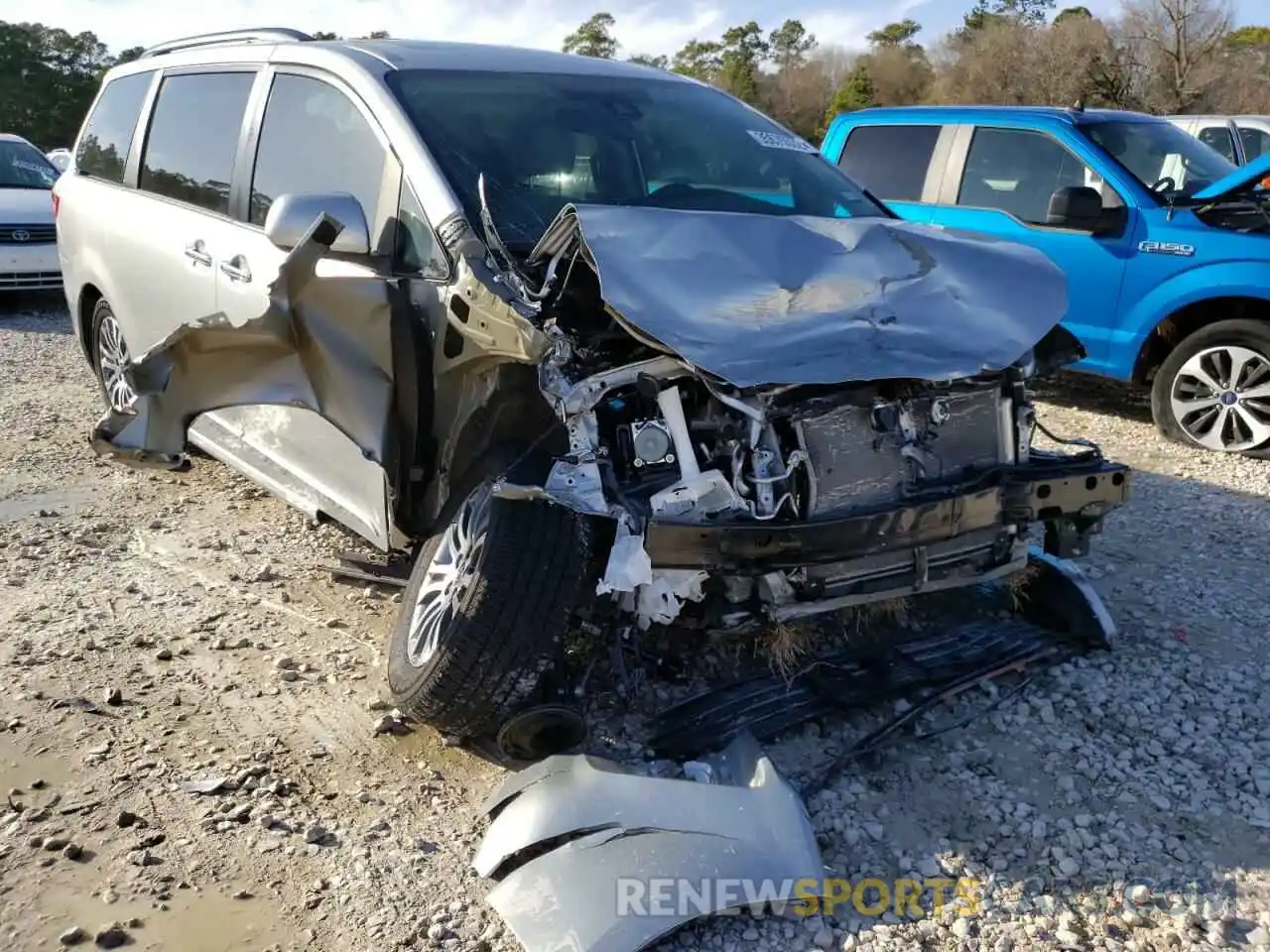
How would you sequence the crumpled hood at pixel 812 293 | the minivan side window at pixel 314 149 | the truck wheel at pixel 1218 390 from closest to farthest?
1. the crumpled hood at pixel 812 293
2. the minivan side window at pixel 314 149
3. the truck wheel at pixel 1218 390

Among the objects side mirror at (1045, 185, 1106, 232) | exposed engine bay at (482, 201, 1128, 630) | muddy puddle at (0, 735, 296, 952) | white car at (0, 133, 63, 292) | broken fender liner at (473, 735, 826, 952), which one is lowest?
white car at (0, 133, 63, 292)

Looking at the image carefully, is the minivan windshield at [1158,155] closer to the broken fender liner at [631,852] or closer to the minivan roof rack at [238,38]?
the minivan roof rack at [238,38]

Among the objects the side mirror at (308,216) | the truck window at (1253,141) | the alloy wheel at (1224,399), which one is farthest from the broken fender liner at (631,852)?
the truck window at (1253,141)

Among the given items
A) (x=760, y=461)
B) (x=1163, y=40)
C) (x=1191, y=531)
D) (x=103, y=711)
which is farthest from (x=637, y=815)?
(x=1163, y=40)


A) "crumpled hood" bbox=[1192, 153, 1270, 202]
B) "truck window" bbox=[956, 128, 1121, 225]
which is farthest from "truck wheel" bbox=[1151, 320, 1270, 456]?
"truck window" bbox=[956, 128, 1121, 225]

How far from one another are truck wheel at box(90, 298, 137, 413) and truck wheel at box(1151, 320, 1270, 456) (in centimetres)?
576

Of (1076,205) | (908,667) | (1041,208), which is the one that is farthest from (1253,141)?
(908,667)

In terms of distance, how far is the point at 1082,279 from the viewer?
6.50m

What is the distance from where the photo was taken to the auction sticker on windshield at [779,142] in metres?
4.18

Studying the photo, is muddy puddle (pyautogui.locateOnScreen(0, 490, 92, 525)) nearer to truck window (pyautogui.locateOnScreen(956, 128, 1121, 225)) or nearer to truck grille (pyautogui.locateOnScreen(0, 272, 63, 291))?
truck window (pyautogui.locateOnScreen(956, 128, 1121, 225))

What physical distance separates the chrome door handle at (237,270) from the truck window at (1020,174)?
5.03 metres

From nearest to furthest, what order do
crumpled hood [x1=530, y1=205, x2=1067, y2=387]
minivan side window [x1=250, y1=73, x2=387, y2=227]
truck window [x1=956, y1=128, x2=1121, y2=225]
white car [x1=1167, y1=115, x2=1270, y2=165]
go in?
crumpled hood [x1=530, y1=205, x2=1067, y2=387] → minivan side window [x1=250, y1=73, x2=387, y2=227] → truck window [x1=956, y1=128, x2=1121, y2=225] → white car [x1=1167, y1=115, x2=1270, y2=165]

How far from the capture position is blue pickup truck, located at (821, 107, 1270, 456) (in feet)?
19.4

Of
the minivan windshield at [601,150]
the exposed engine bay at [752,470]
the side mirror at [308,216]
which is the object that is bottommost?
the exposed engine bay at [752,470]
